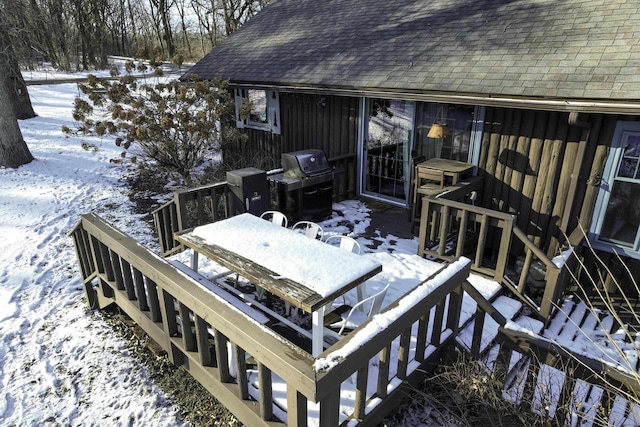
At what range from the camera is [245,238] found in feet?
13.1

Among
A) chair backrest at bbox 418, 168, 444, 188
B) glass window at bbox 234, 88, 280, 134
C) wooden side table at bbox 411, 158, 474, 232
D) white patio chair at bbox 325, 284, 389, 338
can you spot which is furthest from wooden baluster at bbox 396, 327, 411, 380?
glass window at bbox 234, 88, 280, 134

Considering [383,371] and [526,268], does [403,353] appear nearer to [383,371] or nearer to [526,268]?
[383,371]

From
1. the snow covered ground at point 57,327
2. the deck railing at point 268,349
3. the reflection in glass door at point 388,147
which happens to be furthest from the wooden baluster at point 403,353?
the reflection in glass door at point 388,147

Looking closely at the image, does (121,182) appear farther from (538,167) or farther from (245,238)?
(538,167)

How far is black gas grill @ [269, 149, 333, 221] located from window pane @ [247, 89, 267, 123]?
3053 mm

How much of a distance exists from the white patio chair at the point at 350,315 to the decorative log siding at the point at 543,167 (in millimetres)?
3281

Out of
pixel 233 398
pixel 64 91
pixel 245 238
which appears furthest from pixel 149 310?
pixel 64 91

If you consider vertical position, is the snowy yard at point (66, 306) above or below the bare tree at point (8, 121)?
below

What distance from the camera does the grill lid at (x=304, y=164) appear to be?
245 inches

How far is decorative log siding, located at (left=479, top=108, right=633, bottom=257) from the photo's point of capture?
5.07m

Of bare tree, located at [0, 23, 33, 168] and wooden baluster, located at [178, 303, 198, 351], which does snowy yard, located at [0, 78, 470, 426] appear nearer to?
bare tree, located at [0, 23, 33, 168]

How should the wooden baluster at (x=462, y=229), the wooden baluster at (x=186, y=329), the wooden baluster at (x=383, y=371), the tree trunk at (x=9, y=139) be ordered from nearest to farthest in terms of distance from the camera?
the wooden baluster at (x=383, y=371)
the wooden baluster at (x=186, y=329)
the wooden baluster at (x=462, y=229)
the tree trunk at (x=9, y=139)

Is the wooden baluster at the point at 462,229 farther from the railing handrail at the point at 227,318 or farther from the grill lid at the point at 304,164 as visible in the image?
the railing handrail at the point at 227,318

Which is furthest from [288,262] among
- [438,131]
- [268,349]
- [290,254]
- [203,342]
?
[438,131]
